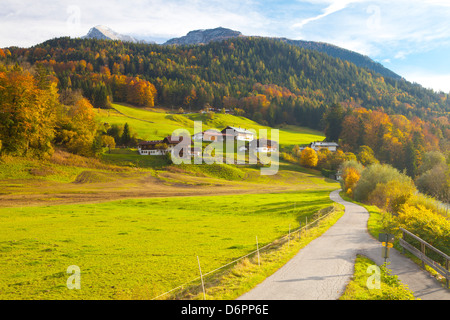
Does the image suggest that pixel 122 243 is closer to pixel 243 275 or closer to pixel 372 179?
pixel 243 275

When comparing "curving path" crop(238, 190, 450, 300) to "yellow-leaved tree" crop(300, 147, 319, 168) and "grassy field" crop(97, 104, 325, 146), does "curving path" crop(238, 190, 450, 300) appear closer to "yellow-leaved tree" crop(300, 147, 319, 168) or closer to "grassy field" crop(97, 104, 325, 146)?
"yellow-leaved tree" crop(300, 147, 319, 168)

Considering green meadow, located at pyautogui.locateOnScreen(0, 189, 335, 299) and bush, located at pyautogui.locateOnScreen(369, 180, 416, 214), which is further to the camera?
bush, located at pyautogui.locateOnScreen(369, 180, 416, 214)

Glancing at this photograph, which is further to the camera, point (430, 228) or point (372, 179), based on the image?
point (372, 179)

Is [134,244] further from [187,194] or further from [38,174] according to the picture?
[38,174]

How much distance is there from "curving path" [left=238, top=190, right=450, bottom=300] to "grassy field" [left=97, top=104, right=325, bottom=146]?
98688 mm

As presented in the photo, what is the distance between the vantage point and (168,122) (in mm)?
147125

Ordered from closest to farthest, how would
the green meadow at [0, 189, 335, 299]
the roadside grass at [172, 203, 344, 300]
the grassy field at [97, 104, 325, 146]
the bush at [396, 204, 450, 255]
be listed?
the roadside grass at [172, 203, 344, 300], the green meadow at [0, 189, 335, 299], the bush at [396, 204, 450, 255], the grassy field at [97, 104, 325, 146]

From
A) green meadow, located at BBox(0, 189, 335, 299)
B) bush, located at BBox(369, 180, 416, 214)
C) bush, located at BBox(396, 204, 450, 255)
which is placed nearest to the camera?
green meadow, located at BBox(0, 189, 335, 299)

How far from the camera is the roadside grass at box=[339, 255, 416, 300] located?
12.5 meters

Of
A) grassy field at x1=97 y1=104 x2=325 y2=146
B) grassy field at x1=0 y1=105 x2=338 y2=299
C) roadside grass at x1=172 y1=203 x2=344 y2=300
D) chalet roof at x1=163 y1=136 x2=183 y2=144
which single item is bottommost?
grassy field at x1=0 y1=105 x2=338 y2=299

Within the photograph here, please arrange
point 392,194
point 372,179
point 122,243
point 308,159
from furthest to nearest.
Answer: point 308,159 → point 372,179 → point 392,194 → point 122,243

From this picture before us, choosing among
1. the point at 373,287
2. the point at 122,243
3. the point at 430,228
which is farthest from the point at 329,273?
the point at 122,243

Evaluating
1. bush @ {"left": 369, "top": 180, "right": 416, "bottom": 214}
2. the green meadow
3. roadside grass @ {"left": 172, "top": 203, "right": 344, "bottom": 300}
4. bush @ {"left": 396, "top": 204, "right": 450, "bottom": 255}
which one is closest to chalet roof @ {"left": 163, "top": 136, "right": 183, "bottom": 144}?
the green meadow

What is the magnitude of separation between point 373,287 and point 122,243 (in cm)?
1895
